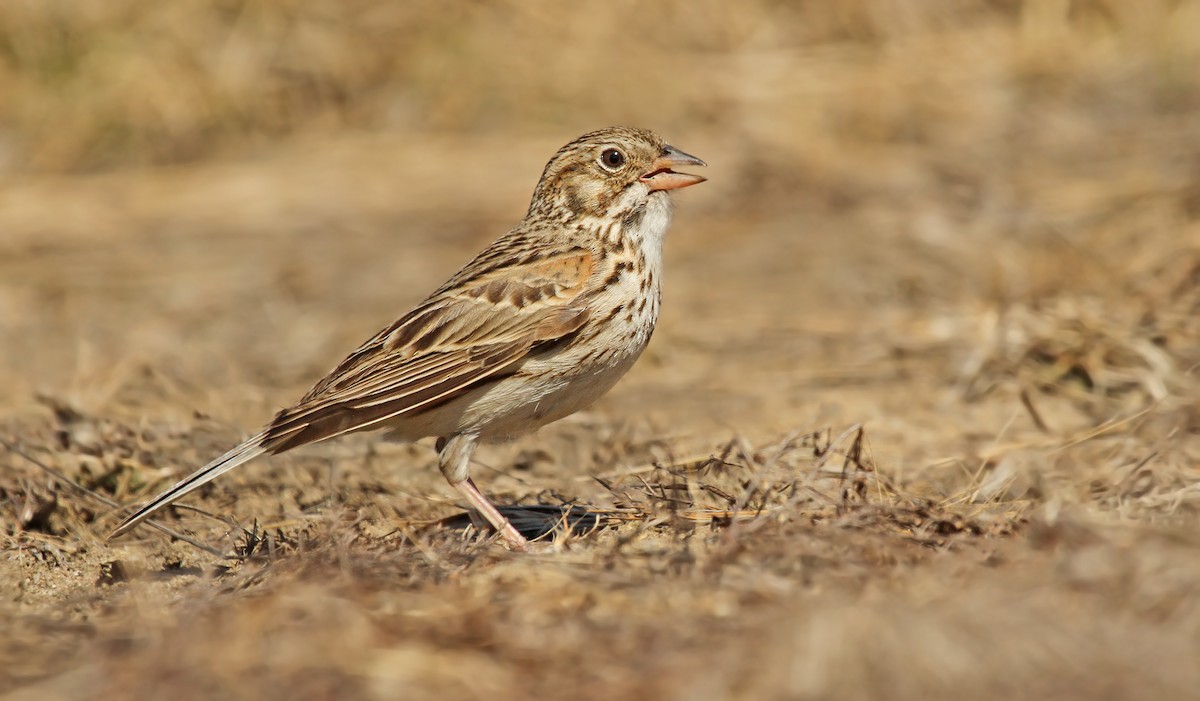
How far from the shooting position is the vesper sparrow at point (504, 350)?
5105 millimetres

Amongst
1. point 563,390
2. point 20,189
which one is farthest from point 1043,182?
point 20,189

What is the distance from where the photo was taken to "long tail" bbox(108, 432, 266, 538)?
4.93 metres

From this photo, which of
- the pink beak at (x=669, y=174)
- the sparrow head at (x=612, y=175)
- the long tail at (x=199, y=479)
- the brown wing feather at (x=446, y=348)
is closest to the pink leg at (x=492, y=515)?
the brown wing feather at (x=446, y=348)

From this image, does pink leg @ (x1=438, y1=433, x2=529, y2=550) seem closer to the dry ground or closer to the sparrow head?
the dry ground

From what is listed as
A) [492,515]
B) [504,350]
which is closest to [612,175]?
[504,350]

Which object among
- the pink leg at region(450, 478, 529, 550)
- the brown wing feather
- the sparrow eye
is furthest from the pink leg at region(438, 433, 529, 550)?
the sparrow eye

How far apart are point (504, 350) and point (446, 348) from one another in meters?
0.22

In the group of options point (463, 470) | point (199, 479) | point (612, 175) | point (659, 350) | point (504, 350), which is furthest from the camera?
point (659, 350)

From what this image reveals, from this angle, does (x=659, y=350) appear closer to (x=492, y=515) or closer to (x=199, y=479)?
(x=492, y=515)

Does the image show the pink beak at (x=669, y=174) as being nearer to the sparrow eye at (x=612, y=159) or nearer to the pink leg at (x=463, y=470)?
the sparrow eye at (x=612, y=159)

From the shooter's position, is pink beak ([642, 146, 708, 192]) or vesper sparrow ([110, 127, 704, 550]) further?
pink beak ([642, 146, 708, 192])

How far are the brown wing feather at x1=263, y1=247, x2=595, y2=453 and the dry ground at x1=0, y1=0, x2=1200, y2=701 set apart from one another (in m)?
0.35

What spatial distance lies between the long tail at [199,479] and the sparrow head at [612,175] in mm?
1422

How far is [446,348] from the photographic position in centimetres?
526
